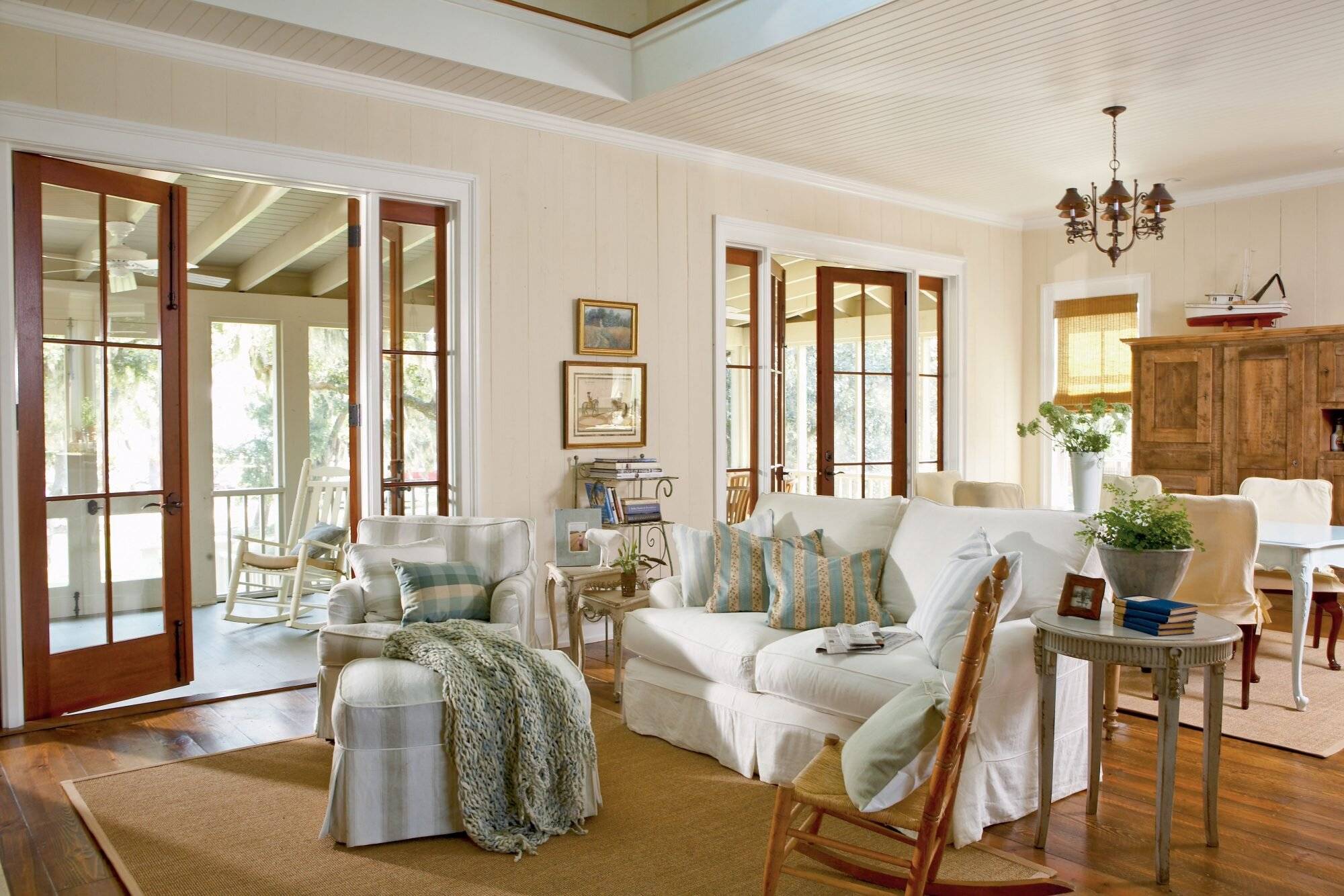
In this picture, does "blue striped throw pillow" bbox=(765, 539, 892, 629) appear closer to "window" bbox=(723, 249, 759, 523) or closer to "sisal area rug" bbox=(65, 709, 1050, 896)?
"sisal area rug" bbox=(65, 709, 1050, 896)

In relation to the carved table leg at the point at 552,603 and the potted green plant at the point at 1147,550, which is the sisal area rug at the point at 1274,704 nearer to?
the potted green plant at the point at 1147,550

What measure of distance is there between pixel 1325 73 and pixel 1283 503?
2.19 m

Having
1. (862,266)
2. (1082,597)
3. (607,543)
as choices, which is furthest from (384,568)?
(862,266)

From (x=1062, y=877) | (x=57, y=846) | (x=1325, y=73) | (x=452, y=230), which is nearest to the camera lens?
(x=1062, y=877)

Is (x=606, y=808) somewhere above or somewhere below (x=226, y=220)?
below

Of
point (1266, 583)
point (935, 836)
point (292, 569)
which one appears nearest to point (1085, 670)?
point (935, 836)

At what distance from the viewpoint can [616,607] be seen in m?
4.38

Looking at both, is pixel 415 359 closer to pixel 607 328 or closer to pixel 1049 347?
pixel 607 328

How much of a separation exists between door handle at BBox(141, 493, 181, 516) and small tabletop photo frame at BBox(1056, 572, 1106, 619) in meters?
3.61

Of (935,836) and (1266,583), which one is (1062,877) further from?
(1266,583)

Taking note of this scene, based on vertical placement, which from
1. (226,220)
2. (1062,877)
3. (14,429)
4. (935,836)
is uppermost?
(226,220)

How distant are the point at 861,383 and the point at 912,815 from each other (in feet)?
16.3

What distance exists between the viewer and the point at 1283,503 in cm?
546

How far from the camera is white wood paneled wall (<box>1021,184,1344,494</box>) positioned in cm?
656
